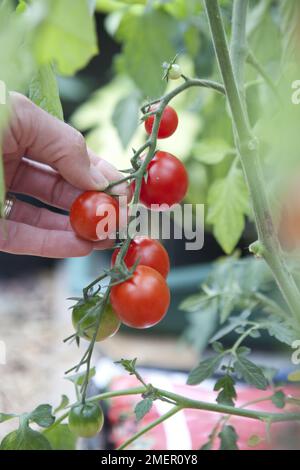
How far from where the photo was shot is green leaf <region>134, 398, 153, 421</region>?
551 mm

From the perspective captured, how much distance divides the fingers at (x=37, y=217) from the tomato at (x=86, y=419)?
0.24m

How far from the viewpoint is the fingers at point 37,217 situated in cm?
72

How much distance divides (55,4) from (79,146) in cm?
33

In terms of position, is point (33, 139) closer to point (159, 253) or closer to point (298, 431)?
point (159, 253)

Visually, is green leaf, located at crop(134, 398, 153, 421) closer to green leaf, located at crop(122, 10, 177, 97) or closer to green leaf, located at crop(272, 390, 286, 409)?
green leaf, located at crop(272, 390, 286, 409)

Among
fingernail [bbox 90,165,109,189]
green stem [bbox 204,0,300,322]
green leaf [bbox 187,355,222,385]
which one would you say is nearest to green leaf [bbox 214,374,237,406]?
green leaf [bbox 187,355,222,385]

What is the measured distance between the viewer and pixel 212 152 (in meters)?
0.80

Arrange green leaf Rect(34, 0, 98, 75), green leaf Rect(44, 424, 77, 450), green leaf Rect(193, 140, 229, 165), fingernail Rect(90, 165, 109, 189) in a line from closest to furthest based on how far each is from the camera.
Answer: green leaf Rect(34, 0, 98, 75), fingernail Rect(90, 165, 109, 189), green leaf Rect(44, 424, 77, 450), green leaf Rect(193, 140, 229, 165)

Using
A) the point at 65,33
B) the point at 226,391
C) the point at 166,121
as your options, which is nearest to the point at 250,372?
the point at 226,391

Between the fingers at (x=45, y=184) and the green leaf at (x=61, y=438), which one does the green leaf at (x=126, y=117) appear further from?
the green leaf at (x=61, y=438)

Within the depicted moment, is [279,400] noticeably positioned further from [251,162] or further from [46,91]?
[46,91]

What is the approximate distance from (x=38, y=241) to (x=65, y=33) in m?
0.45

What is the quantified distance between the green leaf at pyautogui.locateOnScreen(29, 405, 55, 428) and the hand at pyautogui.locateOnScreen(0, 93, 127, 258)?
0.15 meters

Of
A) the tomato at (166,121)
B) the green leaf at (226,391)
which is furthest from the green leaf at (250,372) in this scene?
the tomato at (166,121)
